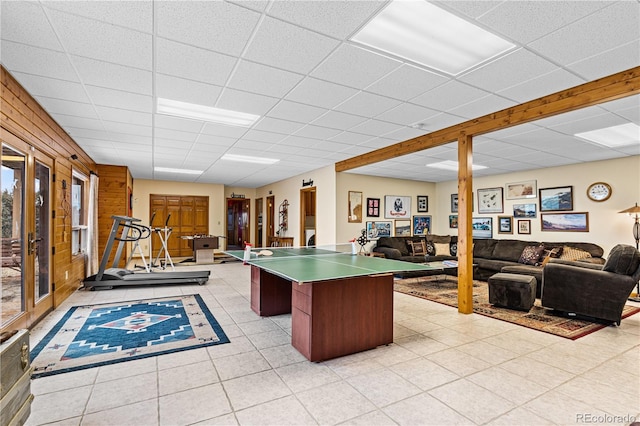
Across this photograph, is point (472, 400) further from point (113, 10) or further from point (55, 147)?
point (55, 147)

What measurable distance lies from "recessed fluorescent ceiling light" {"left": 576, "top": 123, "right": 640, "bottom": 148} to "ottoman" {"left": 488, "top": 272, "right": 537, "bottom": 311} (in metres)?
2.43

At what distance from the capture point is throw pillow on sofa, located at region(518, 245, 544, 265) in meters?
6.79

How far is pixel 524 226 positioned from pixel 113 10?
8.77 meters

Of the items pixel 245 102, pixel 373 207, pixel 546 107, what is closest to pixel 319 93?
pixel 245 102

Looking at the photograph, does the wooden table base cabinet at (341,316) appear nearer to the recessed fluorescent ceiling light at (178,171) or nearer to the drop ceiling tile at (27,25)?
the drop ceiling tile at (27,25)

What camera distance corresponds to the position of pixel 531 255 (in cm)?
692

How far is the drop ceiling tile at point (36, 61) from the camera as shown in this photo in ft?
8.57

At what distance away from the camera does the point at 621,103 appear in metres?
3.67

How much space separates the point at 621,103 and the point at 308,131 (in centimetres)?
383

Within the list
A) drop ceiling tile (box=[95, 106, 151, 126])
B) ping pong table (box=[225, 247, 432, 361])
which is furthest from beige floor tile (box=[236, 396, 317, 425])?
drop ceiling tile (box=[95, 106, 151, 126])

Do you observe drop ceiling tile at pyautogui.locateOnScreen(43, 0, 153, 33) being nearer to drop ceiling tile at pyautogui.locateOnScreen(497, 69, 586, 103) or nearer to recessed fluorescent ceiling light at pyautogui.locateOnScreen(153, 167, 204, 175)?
drop ceiling tile at pyautogui.locateOnScreen(497, 69, 586, 103)

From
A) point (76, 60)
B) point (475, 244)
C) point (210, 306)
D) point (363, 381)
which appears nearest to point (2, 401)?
point (363, 381)

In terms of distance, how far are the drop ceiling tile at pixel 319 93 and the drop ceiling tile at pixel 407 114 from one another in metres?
0.77

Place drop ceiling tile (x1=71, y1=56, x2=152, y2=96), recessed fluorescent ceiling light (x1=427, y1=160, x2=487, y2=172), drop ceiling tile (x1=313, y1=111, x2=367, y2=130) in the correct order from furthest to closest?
recessed fluorescent ceiling light (x1=427, y1=160, x2=487, y2=172)
drop ceiling tile (x1=313, y1=111, x2=367, y2=130)
drop ceiling tile (x1=71, y1=56, x2=152, y2=96)
